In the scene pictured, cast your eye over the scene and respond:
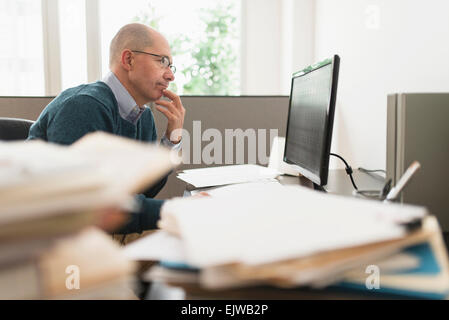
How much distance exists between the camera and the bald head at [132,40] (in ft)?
5.04

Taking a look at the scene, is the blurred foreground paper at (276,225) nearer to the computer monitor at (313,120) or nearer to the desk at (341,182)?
the computer monitor at (313,120)

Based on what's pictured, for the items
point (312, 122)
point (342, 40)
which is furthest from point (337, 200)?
point (342, 40)

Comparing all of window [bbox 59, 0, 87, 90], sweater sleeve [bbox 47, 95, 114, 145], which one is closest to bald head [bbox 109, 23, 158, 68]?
sweater sleeve [bbox 47, 95, 114, 145]

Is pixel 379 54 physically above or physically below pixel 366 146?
above

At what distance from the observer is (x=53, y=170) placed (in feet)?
1.03

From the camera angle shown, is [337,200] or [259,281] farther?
[337,200]

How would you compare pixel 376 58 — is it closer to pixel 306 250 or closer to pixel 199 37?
pixel 306 250

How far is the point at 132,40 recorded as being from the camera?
5.05 ft

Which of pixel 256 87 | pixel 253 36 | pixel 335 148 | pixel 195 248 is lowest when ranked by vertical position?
pixel 335 148

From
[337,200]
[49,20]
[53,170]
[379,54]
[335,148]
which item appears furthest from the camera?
[49,20]

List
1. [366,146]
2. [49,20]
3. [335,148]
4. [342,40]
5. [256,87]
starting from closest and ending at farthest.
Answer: [366,146], [342,40], [335,148], [49,20], [256,87]

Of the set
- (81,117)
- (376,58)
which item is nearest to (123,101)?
(81,117)
